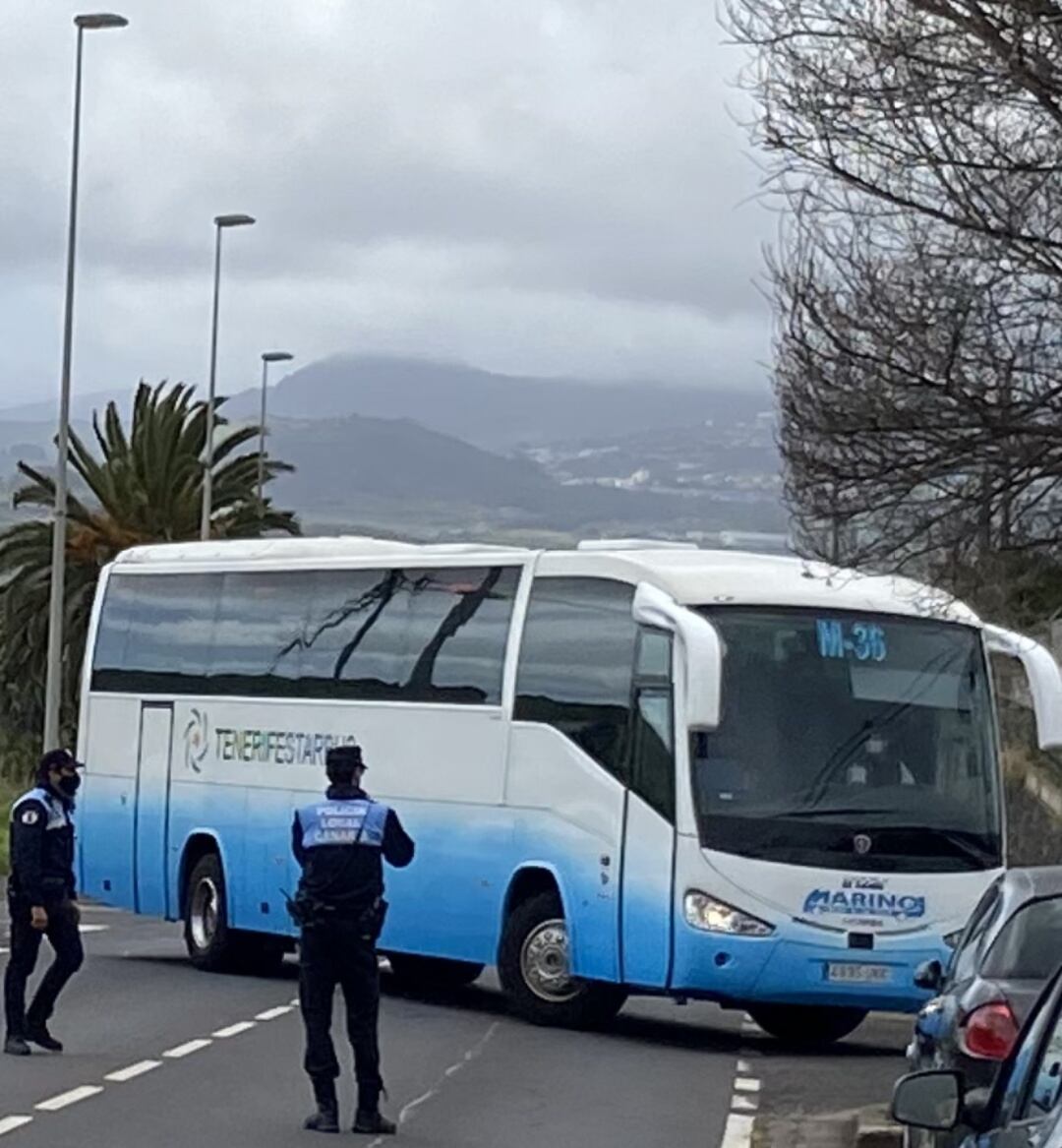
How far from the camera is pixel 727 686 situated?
19.7 metres

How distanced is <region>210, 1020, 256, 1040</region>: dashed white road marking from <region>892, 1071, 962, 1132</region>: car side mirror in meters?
12.7

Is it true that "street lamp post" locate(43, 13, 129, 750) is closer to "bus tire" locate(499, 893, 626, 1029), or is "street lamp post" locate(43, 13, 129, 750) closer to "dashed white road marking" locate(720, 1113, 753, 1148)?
"bus tire" locate(499, 893, 626, 1029)

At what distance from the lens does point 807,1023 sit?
2134 centimetres

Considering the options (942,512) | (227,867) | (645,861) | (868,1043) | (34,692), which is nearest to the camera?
(942,512)

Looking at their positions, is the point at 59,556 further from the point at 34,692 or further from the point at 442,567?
the point at 442,567

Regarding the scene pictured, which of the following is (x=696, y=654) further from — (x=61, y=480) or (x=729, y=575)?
(x=61, y=480)

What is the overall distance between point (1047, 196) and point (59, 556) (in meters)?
27.3

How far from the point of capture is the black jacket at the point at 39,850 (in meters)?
17.9

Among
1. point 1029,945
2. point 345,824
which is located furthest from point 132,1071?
point 1029,945

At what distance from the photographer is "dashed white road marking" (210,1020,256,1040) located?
19.5 m

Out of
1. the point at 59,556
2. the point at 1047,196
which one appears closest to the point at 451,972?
the point at 1047,196

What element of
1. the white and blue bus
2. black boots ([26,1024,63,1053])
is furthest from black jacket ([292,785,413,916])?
the white and blue bus

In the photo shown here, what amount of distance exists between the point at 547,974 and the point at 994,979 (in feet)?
32.9

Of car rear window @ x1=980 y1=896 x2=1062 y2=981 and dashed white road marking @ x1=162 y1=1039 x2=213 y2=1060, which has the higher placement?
car rear window @ x1=980 y1=896 x2=1062 y2=981
